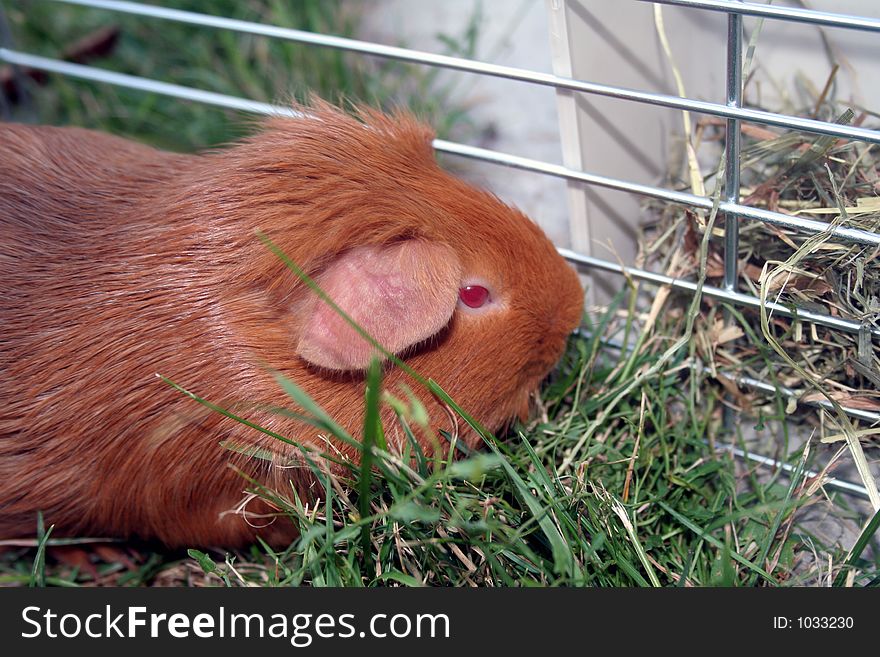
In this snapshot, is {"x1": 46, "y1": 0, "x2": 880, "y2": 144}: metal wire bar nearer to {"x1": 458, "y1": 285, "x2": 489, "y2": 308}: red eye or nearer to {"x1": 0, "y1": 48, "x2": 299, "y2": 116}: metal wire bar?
{"x1": 0, "y1": 48, "x2": 299, "y2": 116}: metal wire bar

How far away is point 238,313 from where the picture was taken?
6.17 feet

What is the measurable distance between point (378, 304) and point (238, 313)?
33 cm

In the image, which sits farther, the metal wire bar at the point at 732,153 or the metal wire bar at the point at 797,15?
the metal wire bar at the point at 732,153

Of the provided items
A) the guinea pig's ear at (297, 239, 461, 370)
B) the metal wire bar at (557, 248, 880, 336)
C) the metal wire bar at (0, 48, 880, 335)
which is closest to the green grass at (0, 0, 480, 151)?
the metal wire bar at (0, 48, 880, 335)

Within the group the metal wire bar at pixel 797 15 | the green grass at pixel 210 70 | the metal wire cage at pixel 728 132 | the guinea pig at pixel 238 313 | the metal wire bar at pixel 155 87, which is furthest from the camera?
the green grass at pixel 210 70

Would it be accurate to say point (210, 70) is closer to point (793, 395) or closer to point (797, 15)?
point (797, 15)

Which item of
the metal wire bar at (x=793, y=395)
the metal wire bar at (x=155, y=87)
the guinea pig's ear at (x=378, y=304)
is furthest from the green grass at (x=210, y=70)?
the metal wire bar at (x=793, y=395)

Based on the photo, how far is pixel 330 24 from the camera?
3471mm

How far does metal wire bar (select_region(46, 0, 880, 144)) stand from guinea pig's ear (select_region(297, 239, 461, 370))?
1.95ft

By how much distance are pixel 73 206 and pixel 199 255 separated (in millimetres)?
477

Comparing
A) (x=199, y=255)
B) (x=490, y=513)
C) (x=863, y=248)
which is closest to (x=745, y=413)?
(x=863, y=248)

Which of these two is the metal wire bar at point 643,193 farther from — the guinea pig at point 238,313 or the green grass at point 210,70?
the green grass at point 210,70

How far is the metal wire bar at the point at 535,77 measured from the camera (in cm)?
179

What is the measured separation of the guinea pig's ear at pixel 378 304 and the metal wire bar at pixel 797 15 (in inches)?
32.1
